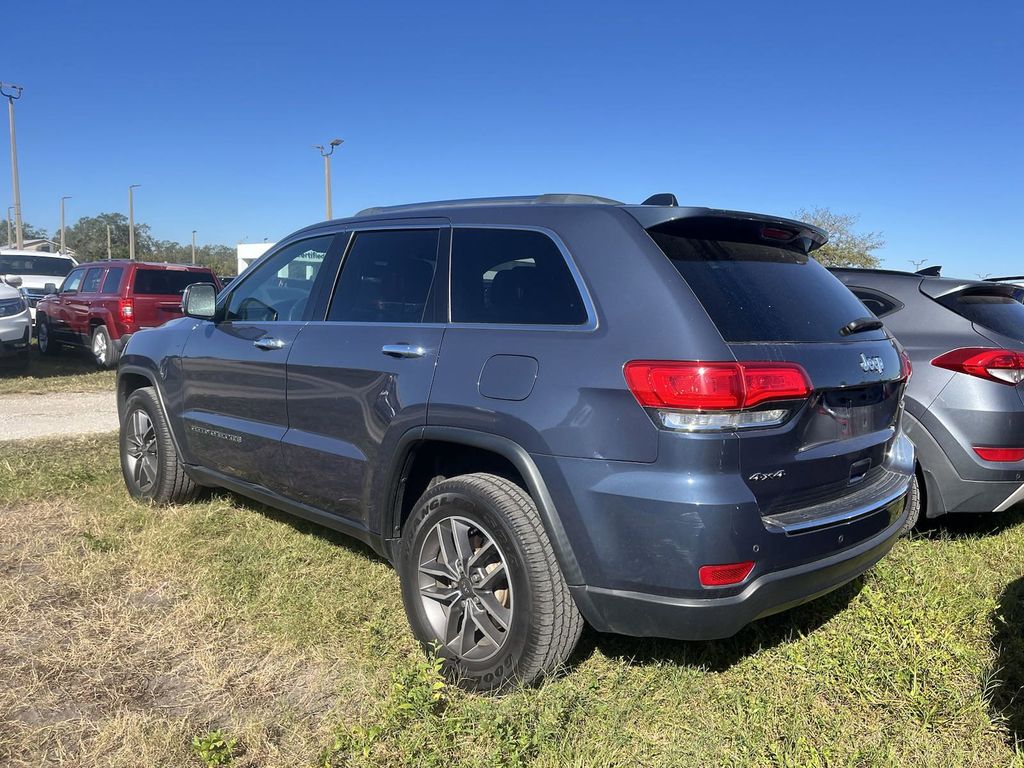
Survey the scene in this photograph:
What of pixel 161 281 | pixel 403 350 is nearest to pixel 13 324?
pixel 161 281

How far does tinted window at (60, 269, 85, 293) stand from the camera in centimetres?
1277

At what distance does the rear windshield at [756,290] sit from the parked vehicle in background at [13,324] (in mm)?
10811

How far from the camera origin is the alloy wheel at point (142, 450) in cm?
490

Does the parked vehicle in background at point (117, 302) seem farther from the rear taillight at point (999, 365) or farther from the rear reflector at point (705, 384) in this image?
the rear reflector at point (705, 384)

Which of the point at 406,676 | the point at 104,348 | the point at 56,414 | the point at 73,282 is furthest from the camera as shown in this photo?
the point at 73,282

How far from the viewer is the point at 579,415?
2.46 metres

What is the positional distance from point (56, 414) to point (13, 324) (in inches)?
124

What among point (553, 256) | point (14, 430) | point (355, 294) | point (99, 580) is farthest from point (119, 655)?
point (14, 430)

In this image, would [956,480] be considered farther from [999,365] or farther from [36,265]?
[36,265]

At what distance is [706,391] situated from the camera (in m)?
2.30

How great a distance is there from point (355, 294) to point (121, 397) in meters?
2.62

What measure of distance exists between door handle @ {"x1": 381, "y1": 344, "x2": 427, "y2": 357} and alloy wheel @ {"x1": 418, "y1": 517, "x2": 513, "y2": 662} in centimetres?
64

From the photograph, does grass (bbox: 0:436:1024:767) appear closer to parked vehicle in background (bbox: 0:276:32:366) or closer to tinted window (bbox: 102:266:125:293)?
parked vehicle in background (bbox: 0:276:32:366)

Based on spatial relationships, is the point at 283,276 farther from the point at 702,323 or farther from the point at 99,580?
the point at 702,323
